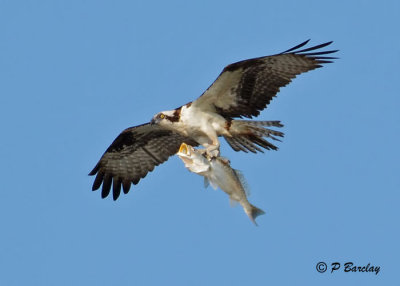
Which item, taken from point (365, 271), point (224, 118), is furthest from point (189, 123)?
point (365, 271)

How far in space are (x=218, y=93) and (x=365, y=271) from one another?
3.48 m

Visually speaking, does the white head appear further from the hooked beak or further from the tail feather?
the hooked beak

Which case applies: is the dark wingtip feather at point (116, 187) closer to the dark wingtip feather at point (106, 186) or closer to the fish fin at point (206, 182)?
the dark wingtip feather at point (106, 186)

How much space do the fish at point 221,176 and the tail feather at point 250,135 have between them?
2.13 m

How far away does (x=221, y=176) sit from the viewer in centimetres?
1067

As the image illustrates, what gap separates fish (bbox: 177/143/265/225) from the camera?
34.5 ft

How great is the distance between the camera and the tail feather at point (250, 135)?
12844 mm

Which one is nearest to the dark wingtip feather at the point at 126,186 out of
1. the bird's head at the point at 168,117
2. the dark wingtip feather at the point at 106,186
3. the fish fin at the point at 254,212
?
the dark wingtip feather at the point at 106,186

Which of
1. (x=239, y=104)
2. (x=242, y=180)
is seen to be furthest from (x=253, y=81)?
(x=242, y=180)

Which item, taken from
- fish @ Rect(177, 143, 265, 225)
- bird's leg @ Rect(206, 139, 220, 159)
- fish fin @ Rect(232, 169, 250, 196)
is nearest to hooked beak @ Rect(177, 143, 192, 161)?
fish @ Rect(177, 143, 265, 225)

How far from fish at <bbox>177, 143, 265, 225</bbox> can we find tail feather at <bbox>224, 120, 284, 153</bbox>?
6.97 ft

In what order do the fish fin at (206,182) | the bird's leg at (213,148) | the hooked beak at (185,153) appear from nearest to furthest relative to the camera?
the hooked beak at (185,153) < the fish fin at (206,182) < the bird's leg at (213,148)

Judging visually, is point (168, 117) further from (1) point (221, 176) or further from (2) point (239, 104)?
(1) point (221, 176)

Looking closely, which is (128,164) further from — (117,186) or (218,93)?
(218,93)
